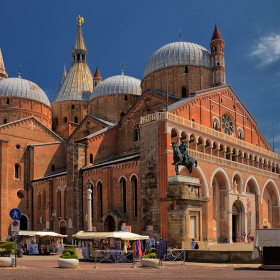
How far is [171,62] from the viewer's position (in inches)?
1906

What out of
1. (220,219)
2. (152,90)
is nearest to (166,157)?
(220,219)

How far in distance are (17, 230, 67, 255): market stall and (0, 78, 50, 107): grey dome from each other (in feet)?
86.7

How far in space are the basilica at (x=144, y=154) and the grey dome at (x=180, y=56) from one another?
0.11m

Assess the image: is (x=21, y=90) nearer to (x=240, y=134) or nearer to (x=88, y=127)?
(x=88, y=127)

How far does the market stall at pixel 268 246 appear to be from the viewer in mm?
18141

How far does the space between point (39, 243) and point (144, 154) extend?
10405mm

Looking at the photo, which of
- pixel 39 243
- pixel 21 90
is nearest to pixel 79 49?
pixel 21 90

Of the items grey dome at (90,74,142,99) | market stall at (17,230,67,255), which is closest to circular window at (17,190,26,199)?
grey dome at (90,74,142,99)

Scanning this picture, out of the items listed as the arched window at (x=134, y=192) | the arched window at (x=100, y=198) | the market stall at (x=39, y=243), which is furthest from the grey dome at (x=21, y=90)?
the market stall at (x=39, y=243)

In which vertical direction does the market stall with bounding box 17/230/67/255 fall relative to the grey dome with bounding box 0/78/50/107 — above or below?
below

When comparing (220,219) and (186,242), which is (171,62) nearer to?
(220,219)

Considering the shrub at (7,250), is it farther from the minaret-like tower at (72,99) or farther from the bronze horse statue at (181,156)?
the minaret-like tower at (72,99)

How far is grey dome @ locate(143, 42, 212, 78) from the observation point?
48.3 metres

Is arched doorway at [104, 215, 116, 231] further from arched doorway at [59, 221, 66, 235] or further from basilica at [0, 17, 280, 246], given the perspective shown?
arched doorway at [59, 221, 66, 235]
